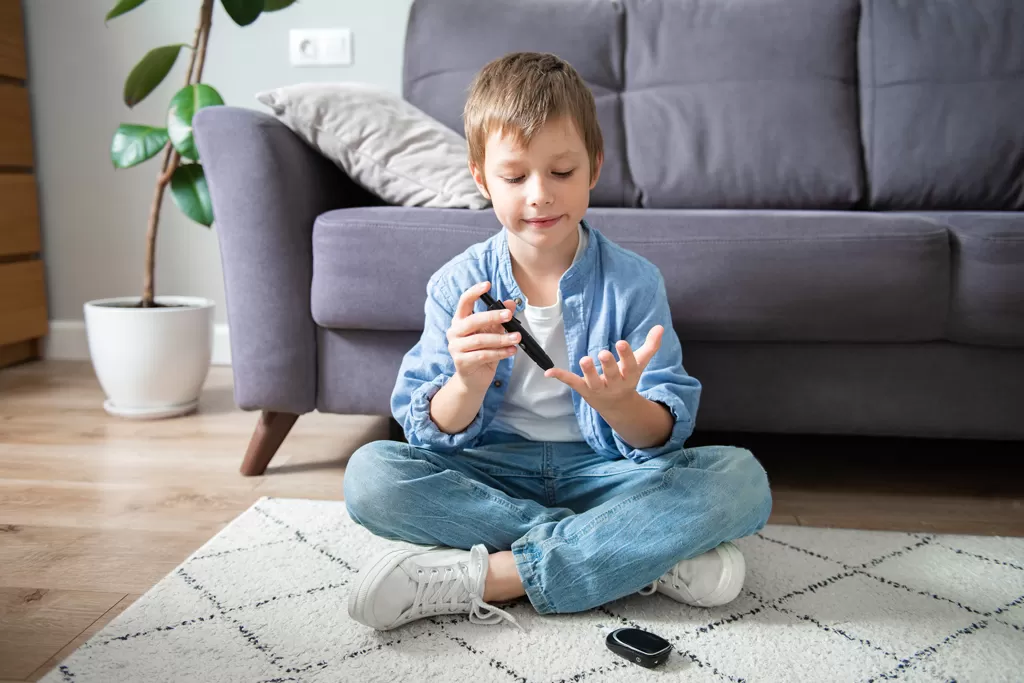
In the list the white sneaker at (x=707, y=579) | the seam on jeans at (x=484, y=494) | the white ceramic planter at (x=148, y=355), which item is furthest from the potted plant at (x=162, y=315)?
the white sneaker at (x=707, y=579)

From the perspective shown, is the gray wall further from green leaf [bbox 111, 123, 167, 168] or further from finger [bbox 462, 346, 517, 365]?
finger [bbox 462, 346, 517, 365]

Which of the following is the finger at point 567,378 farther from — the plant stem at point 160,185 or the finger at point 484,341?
the plant stem at point 160,185

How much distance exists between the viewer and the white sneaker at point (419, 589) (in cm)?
90

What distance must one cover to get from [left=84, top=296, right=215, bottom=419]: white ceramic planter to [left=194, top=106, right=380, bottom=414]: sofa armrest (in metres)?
0.50

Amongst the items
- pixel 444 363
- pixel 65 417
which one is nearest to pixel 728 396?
pixel 444 363

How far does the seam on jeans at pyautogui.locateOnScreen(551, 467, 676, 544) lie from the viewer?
3.15ft

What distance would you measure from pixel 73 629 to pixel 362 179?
0.87 meters

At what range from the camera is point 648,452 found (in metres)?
1.02

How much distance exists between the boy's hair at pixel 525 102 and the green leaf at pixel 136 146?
45.9 inches

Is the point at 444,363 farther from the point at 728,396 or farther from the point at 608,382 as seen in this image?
the point at 728,396

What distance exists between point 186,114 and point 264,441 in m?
0.80

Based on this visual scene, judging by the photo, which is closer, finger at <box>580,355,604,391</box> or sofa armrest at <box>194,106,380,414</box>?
finger at <box>580,355,604,391</box>

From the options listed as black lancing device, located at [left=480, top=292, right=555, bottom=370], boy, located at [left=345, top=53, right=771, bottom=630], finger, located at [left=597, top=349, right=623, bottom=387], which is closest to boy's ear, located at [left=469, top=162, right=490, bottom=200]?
boy, located at [left=345, top=53, right=771, bottom=630]

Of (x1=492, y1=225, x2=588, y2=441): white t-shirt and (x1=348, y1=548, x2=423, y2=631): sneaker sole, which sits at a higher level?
(x1=492, y1=225, x2=588, y2=441): white t-shirt
